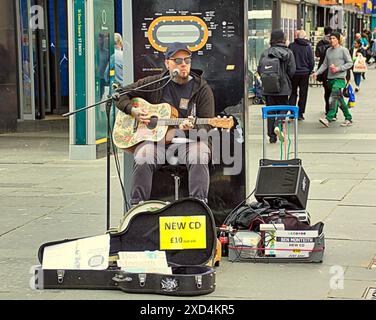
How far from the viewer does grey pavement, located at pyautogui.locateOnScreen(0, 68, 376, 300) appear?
5984 mm

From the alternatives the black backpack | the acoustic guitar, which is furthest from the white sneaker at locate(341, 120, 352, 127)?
the acoustic guitar

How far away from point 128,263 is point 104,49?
269 inches

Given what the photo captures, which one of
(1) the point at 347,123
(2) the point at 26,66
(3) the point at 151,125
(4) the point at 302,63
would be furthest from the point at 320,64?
(3) the point at 151,125

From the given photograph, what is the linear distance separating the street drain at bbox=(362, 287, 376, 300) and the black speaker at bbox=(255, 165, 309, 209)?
4.05ft

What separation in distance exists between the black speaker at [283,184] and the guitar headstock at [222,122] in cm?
43

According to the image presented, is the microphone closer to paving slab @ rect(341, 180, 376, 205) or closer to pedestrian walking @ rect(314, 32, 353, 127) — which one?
paving slab @ rect(341, 180, 376, 205)

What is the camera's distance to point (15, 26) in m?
15.9

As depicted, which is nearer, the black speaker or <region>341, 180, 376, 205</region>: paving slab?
the black speaker

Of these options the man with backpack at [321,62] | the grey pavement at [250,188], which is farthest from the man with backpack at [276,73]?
the man with backpack at [321,62]

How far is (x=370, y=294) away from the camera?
5746mm

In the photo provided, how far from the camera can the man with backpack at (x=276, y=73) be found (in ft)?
44.3

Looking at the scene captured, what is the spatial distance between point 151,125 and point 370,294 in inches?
88.8

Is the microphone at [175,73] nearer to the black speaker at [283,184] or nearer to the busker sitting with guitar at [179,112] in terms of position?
the busker sitting with guitar at [179,112]

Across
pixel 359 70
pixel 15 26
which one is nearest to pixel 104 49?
pixel 15 26
